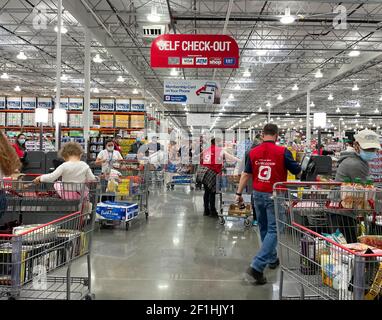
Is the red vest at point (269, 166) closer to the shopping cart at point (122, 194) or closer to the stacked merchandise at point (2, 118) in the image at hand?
the shopping cart at point (122, 194)

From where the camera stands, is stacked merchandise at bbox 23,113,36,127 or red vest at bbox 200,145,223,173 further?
stacked merchandise at bbox 23,113,36,127

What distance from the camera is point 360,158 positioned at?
4.16 m

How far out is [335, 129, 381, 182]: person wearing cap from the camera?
3908mm

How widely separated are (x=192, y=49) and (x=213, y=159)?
269cm

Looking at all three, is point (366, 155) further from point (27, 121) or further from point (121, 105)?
point (27, 121)

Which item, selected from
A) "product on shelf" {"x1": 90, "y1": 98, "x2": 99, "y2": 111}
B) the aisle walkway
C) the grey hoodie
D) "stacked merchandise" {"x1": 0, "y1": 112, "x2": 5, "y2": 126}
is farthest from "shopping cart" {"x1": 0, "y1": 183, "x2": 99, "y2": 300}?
"stacked merchandise" {"x1": 0, "y1": 112, "x2": 5, "y2": 126}

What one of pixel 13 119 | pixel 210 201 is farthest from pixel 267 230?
pixel 13 119

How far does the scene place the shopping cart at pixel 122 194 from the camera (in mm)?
7172

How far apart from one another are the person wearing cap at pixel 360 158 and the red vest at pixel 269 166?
64 centimetres

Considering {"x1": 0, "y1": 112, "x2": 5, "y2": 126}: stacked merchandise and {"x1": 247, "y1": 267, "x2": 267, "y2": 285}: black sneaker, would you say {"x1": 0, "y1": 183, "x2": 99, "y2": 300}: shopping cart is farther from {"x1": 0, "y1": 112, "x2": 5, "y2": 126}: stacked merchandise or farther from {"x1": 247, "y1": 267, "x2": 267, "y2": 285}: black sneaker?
{"x1": 0, "y1": 112, "x2": 5, "y2": 126}: stacked merchandise

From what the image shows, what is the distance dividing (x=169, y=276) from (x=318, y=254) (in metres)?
2.27

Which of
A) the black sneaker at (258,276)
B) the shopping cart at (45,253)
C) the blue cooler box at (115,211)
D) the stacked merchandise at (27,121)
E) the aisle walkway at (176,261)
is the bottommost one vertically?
the aisle walkway at (176,261)

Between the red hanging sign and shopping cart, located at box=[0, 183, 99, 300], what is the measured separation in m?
5.86

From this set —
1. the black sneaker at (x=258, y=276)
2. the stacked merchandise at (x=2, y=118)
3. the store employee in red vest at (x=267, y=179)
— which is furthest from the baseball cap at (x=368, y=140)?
the stacked merchandise at (x=2, y=118)
